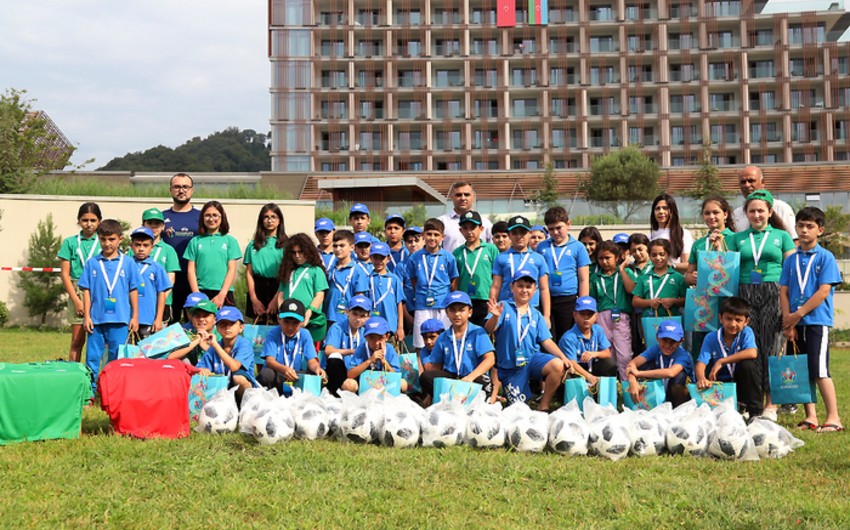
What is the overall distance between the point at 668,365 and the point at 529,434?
2.13m

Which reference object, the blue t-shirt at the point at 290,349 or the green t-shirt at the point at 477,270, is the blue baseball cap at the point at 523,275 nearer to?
the green t-shirt at the point at 477,270

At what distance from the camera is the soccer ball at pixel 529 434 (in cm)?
583

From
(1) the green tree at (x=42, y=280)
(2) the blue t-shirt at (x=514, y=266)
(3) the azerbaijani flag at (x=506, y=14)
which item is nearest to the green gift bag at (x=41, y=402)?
(2) the blue t-shirt at (x=514, y=266)

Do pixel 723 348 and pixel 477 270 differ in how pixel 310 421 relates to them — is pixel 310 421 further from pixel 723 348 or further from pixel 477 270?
pixel 723 348

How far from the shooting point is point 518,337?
733cm

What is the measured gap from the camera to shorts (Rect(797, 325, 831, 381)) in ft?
23.6

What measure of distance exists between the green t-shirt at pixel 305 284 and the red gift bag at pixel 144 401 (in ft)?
6.46

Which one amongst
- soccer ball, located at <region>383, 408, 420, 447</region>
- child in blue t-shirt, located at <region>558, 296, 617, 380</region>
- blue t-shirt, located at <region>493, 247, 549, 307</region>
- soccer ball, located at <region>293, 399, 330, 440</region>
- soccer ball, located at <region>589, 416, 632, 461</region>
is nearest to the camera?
soccer ball, located at <region>589, 416, 632, 461</region>

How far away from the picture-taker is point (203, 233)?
8.53 metres

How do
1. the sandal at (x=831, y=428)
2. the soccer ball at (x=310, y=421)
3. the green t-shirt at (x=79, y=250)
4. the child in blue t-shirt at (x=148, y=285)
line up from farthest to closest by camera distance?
the green t-shirt at (x=79, y=250), the child in blue t-shirt at (x=148, y=285), the sandal at (x=831, y=428), the soccer ball at (x=310, y=421)

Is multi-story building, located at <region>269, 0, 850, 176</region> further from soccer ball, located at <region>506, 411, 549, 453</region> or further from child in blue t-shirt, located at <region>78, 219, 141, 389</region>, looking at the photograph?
soccer ball, located at <region>506, 411, 549, 453</region>

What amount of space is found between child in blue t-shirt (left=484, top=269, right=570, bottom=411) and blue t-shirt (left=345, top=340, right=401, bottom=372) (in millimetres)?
895

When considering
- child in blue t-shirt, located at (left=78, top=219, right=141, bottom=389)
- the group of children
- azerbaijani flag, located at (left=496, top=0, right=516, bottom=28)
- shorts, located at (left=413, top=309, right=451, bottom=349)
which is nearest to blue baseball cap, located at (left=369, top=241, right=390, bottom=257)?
the group of children

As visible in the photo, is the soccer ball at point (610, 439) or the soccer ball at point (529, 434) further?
the soccer ball at point (529, 434)
